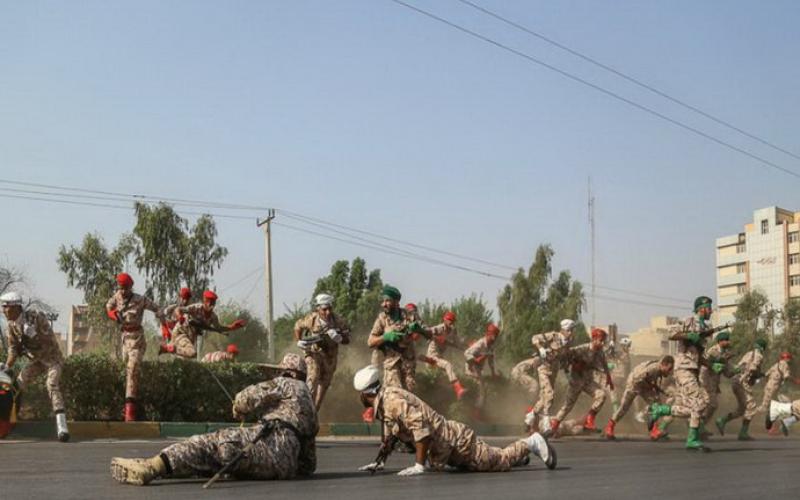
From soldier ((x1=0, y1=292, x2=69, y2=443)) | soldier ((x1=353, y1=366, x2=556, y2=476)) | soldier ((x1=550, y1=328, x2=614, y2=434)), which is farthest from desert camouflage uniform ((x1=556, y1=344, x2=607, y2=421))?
soldier ((x1=0, y1=292, x2=69, y2=443))

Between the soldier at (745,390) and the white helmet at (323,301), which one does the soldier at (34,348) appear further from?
the soldier at (745,390)

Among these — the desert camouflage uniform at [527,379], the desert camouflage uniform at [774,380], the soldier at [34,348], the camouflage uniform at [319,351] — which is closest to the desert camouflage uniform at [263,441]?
the soldier at [34,348]

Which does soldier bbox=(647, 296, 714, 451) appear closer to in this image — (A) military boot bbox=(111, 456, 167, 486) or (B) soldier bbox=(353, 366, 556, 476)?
(B) soldier bbox=(353, 366, 556, 476)

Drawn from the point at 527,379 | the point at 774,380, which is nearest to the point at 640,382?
the point at 527,379

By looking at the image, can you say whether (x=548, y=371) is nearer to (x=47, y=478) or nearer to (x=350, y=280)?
(x=47, y=478)

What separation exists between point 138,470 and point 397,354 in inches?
267

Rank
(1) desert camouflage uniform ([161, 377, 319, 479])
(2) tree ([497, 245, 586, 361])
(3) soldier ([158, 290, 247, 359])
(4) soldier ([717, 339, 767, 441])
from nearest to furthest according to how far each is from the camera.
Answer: (1) desert camouflage uniform ([161, 377, 319, 479]) → (3) soldier ([158, 290, 247, 359]) → (4) soldier ([717, 339, 767, 441]) → (2) tree ([497, 245, 586, 361])

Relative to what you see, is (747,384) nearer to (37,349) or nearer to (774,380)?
(774,380)

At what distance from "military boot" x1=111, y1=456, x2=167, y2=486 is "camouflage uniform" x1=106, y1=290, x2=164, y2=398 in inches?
294

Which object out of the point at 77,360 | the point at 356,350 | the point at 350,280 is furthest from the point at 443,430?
the point at 350,280

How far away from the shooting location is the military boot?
8711 millimetres

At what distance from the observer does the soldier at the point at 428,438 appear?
32.8 ft

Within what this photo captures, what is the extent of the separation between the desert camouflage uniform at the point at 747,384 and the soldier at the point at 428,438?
43.8 feet

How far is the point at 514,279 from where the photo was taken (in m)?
67.6
